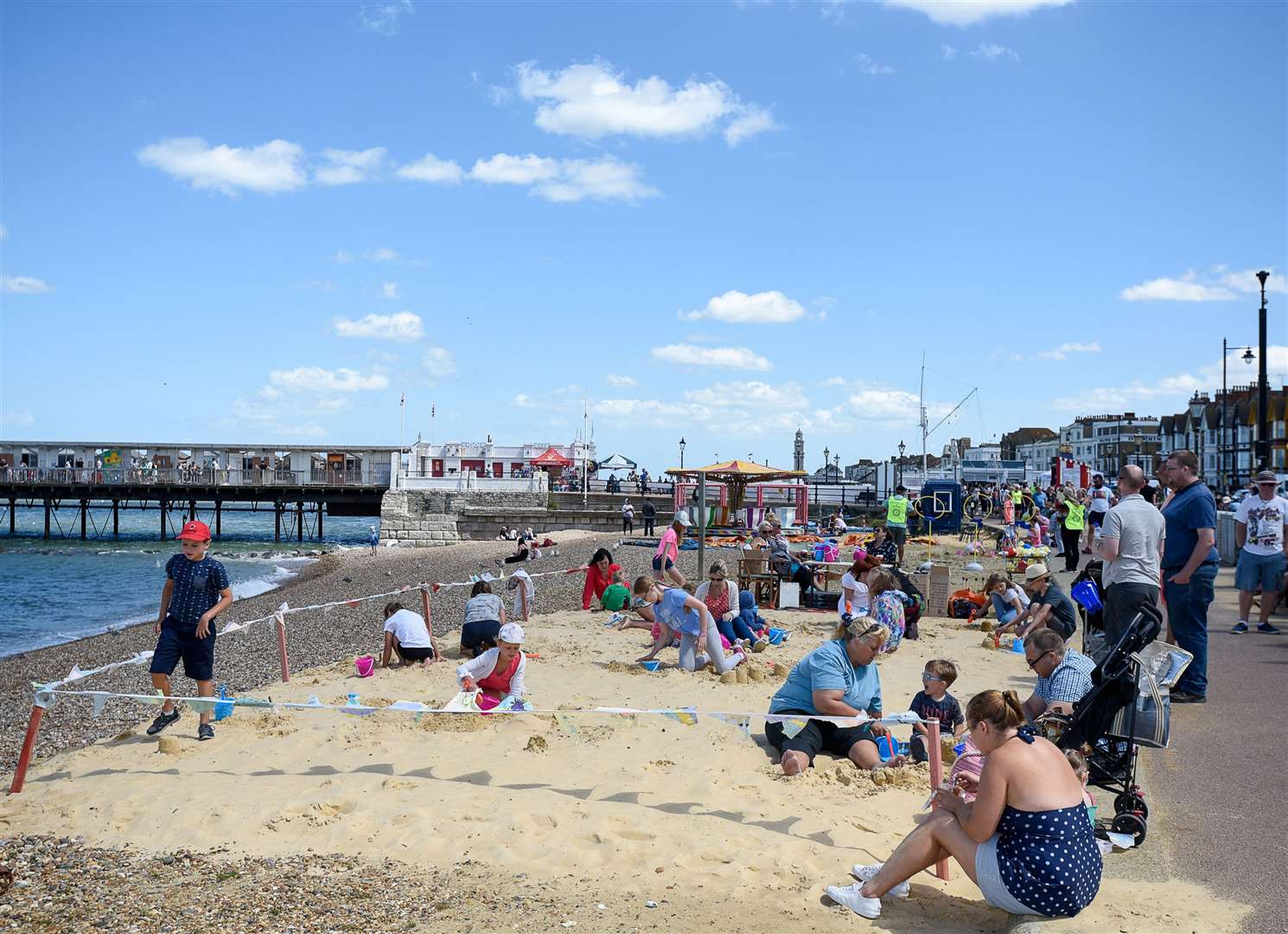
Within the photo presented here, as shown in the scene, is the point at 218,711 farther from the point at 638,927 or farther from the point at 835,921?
the point at 835,921

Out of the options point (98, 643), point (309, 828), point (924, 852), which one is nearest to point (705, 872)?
point (924, 852)

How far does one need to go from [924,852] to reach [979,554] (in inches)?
764

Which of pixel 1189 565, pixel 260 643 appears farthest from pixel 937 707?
pixel 260 643

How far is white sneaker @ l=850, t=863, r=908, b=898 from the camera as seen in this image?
4195mm

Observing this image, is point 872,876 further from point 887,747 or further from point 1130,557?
point 1130,557

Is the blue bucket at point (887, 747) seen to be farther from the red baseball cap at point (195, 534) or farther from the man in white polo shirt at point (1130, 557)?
the red baseball cap at point (195, 534)

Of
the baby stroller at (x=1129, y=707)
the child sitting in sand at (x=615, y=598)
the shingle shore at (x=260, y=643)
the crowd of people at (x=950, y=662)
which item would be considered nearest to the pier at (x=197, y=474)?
the shingle shore at (x=260, y=643)

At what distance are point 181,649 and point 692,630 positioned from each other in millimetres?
→ 4108

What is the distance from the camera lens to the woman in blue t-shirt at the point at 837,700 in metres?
6.09

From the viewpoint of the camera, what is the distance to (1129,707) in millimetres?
5090

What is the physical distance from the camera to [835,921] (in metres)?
4.04

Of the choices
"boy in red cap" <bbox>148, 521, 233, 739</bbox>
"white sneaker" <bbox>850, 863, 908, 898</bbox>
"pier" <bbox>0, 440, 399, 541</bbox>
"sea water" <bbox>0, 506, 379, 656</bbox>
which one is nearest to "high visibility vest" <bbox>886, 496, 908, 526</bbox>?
"sea water" <bbox>0, 506, 379, 656</bbox>

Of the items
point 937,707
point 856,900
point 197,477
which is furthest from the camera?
point 197,477

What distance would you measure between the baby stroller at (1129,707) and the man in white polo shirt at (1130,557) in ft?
5.74
